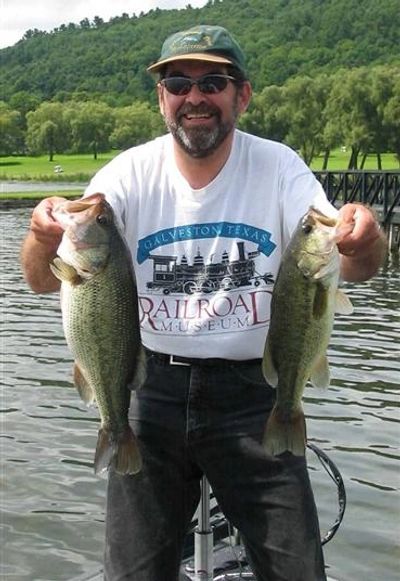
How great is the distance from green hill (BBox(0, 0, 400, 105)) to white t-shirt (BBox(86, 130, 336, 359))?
13876 centimetres

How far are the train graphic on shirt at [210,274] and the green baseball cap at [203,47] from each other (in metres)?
0.79

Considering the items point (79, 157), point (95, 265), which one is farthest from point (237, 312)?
point (79, 157)

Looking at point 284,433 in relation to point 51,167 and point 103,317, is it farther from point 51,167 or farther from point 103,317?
point 51,167

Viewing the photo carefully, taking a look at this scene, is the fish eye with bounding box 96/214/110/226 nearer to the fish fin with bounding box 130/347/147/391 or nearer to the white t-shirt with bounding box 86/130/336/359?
the white t-shirt with bounding box 86/130/336/359

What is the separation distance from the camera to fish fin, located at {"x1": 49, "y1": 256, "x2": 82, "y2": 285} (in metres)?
3.44

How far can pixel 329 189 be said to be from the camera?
139ft

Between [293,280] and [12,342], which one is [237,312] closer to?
[293,280]

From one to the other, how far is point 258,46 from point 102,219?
167895 millimetres

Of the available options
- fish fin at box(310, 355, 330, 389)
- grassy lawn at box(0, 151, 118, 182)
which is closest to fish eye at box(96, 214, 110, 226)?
fish fin at box(310, 355, 330, 389)

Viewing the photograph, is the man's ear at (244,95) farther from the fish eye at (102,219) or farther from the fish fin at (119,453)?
the fish fin at (119,453)

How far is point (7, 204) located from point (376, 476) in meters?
54.6

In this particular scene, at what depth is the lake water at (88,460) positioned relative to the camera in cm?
811

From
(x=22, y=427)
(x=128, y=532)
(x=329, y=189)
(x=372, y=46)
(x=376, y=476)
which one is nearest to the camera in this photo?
(x=128, y=532)

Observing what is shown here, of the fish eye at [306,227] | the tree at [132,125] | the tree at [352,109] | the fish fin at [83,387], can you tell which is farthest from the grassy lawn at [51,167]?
the fish eye at [306,227]
